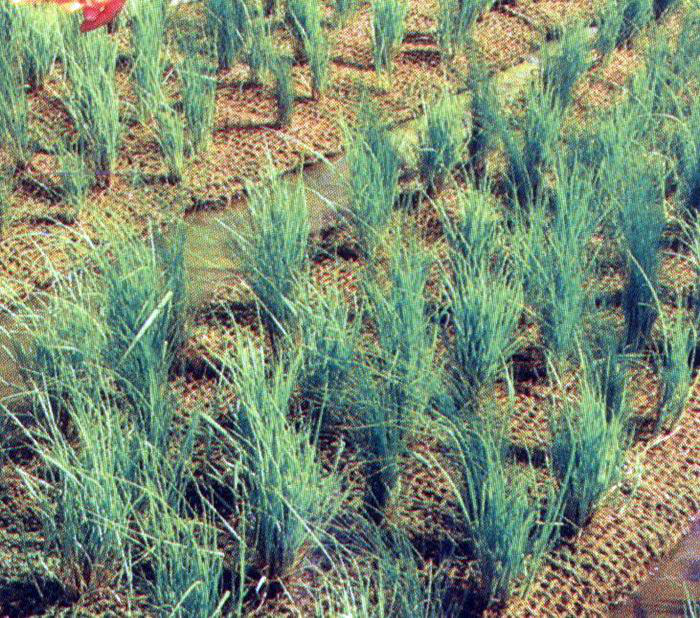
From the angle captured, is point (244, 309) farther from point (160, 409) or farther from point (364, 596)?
point (364, 596)

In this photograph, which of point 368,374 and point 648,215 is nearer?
point 368,374

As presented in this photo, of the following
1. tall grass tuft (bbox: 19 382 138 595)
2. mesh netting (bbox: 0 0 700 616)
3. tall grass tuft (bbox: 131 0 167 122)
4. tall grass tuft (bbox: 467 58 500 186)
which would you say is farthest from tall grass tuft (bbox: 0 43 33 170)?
tall grass tuft (bbox: 19 382 138 595)

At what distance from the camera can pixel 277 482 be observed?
2.64 meters

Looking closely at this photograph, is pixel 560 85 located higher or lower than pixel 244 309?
higher

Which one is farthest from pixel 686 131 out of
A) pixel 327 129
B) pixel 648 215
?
pixel 327 129

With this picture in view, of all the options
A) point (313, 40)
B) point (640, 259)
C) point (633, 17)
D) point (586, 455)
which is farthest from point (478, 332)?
point (633, 17)

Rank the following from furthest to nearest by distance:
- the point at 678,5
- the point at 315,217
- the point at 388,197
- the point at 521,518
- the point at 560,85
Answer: the point at 678,5 < the point at 560,85 < the point at 315,217 < the point at 388,197 < the point at 521,518

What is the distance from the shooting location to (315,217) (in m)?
3.96

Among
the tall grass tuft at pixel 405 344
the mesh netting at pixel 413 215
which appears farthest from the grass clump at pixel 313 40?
the tall grass tuft at pixel 405 344

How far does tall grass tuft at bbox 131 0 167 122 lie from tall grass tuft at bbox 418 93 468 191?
75 centimetres

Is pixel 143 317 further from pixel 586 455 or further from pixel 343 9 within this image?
pixel 343 9

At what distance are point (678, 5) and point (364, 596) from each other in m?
3.43

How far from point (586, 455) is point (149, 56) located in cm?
201

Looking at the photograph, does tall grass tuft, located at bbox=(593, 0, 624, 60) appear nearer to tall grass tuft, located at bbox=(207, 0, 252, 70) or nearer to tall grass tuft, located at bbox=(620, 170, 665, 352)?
tall grass tuft, located at bbox=(207, 0, 252, 70)
